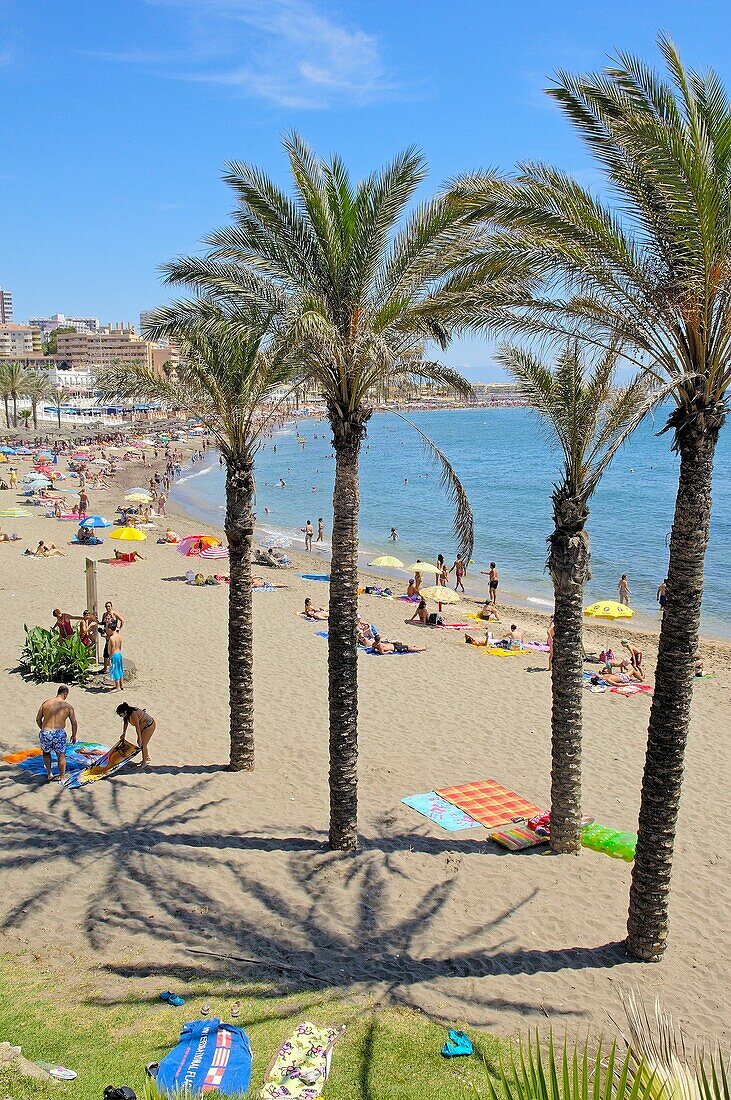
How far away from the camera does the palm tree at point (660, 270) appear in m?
6.22

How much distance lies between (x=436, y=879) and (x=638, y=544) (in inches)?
1330

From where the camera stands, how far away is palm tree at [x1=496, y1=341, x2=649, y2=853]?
856 cm

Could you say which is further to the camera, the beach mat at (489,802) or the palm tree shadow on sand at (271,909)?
the beach mat at (489,802)

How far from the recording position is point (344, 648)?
8.49 m

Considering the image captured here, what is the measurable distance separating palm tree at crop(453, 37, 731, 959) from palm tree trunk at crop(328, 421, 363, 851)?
252cm

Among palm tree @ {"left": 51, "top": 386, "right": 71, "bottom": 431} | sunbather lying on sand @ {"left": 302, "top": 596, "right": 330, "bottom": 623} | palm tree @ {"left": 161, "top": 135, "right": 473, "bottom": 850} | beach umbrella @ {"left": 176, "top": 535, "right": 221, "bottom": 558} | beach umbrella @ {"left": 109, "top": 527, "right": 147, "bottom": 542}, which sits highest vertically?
palm tree @ {"left": 51, "top": 386, "right": 71, "bottom": 431}

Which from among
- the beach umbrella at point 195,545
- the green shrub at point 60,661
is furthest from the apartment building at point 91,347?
the green shrub at point 60,661

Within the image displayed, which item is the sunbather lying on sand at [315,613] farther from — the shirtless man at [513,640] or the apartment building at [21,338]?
the apartment building at [21,338]

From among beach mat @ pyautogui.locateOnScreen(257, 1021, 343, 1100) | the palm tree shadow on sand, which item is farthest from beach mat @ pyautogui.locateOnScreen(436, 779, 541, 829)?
beach mat @ pyautogui.locateOnScreen(257, 1021, 343, 1100)

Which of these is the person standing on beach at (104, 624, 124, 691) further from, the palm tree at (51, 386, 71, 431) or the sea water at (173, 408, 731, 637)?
the palm tree at (51, 386, 71, 431)

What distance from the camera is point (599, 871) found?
28.3 ft

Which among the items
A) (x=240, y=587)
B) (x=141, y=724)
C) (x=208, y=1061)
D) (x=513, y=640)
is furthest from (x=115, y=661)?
(x=513, y=640)

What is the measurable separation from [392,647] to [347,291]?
34.8 ft

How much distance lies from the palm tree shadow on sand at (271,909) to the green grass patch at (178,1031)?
20cm
